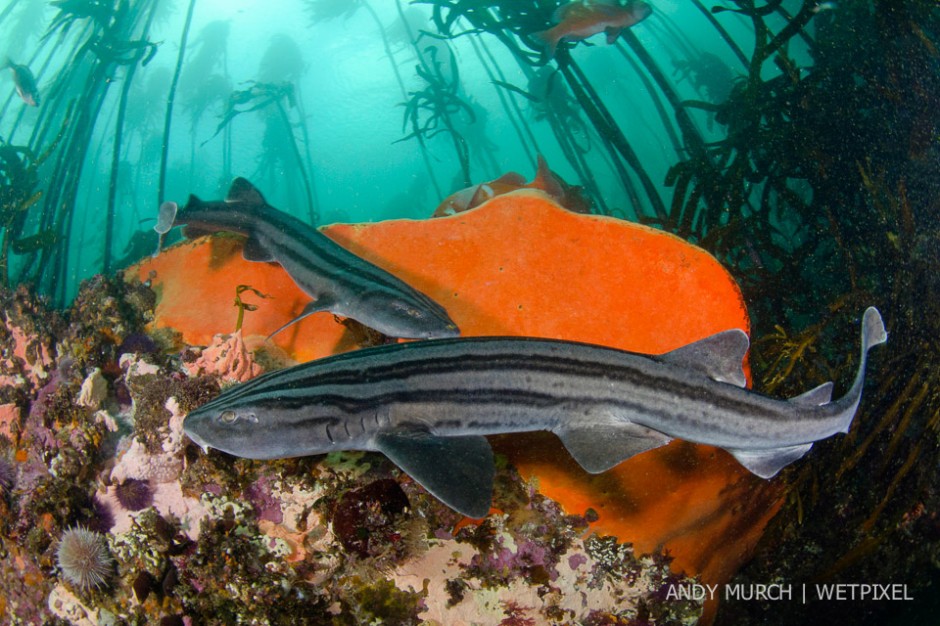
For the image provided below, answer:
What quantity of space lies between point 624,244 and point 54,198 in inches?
386

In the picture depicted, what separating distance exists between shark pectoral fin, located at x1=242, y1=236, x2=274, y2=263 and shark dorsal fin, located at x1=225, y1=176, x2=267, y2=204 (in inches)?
22.3

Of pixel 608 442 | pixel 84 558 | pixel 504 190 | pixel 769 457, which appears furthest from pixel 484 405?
pixel 504 190

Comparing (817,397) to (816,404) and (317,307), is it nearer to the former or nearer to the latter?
(816,404)

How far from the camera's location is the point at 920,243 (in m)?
4.40

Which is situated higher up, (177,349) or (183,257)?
(183,257)

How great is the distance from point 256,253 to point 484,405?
2.85 meters

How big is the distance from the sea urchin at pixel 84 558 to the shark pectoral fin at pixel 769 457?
11.5 ft

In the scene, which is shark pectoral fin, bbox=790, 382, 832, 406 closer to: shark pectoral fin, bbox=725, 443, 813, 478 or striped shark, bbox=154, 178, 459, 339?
shark pectoral fin, bbox=725, 443, 813, 478

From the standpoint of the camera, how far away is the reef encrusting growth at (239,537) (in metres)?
2.51

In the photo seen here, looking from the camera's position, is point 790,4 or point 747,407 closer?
point 747,407

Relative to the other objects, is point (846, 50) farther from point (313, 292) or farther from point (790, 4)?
point (790, 4)

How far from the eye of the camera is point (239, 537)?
2578mm

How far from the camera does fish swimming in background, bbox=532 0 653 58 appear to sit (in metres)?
7.35

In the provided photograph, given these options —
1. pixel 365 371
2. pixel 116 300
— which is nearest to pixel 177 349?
pixel 116 300
